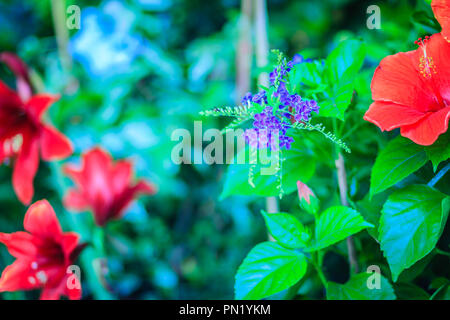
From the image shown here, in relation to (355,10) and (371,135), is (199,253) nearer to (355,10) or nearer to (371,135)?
(371,135)

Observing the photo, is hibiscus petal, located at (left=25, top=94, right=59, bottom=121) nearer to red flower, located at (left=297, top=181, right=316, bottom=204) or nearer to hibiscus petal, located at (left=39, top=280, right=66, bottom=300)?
hibiscus petal, located at (left=39, top=280, right=66, bottom=300)

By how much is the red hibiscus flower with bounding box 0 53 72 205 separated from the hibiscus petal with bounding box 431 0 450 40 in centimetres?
51

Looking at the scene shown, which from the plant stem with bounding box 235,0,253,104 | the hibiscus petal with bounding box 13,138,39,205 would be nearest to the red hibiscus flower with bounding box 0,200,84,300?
the hibiscus petal with bounding box 13,138,39,205

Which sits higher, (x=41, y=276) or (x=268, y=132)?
(x=268, y=132)

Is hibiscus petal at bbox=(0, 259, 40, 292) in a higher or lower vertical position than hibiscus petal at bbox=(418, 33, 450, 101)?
lower

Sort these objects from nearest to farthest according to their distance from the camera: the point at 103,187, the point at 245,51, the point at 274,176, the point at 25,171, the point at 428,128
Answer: the point at 428,128 → the point at 274,176 → the point at 25,171 → the point at 103,187 → the point at 245,51

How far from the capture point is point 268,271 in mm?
427

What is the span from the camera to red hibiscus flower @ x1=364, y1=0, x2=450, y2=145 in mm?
411

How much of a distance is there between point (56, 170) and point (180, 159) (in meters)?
0.29

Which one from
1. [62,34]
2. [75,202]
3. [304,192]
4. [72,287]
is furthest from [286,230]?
[62,34]

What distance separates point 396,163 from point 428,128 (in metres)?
0.06

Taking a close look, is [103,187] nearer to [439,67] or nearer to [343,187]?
[343,187]

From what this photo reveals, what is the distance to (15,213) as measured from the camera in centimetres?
101

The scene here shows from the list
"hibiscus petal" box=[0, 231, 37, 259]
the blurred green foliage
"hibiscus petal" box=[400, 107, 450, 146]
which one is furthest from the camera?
the blurred green foliage
